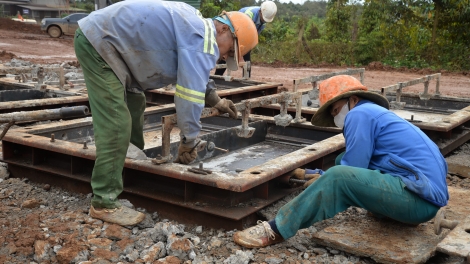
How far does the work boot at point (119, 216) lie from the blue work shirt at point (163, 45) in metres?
0.67

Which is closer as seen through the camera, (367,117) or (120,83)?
(367,117)

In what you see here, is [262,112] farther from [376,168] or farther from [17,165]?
[376,168]

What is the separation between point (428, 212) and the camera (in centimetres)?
341

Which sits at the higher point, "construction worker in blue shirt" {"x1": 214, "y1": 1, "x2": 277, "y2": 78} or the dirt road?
"construction worker in blue shirt" {"x1": 214, "y1": 1, "x2": 277, "y2": 78}

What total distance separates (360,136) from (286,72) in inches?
486

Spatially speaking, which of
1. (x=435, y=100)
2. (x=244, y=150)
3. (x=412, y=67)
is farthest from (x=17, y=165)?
(x=412, y=67)

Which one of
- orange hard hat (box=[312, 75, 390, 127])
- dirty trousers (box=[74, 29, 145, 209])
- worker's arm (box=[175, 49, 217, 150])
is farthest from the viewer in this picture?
dirty trousers (box=[74, 29, 145, 209])

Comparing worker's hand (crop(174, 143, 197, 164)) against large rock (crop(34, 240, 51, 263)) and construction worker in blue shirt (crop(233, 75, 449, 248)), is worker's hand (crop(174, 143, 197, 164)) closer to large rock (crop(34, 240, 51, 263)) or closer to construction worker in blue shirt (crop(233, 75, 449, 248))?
construction worker in blue shirt (crop(233, 75, 449, 248))

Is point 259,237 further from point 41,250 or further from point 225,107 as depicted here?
point 41,250

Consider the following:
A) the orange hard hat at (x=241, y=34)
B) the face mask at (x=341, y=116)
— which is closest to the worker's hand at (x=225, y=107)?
the orange hard hat at (x=241, y=34)

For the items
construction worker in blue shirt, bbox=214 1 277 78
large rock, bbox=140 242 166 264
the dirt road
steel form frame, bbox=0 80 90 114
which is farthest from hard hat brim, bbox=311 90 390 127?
the dirt road

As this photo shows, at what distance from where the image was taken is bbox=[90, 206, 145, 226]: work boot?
394 cm

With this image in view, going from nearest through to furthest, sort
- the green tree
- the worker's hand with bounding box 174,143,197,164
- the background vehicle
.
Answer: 1. the worker's hand with bounding box 174,143,197,164
2. the green tree
3. the background vehicle

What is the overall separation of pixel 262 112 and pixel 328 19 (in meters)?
16.0
